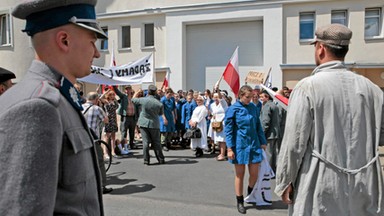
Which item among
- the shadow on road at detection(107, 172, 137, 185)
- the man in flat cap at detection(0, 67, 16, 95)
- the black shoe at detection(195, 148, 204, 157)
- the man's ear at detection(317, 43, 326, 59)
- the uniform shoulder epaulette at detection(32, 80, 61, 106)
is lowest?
the shadow on road at detection(107, 172, 137, 185)

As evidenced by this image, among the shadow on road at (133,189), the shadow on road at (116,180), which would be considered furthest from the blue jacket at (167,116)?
the shadow on road at (133,189)

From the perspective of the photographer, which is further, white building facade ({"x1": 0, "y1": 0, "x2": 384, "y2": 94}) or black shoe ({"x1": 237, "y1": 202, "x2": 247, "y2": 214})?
white building facade ({"x1": 0, "y1": 0, "x2": 384, "y2": 94})

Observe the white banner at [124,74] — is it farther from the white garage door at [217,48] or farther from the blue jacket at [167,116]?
the white garage door at [217,48]

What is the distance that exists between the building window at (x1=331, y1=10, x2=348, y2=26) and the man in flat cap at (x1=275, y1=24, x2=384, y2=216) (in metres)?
19.2

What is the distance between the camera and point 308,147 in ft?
9.02

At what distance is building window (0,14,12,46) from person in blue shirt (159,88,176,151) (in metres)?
17.6

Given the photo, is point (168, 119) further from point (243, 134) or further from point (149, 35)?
point (149, 35)

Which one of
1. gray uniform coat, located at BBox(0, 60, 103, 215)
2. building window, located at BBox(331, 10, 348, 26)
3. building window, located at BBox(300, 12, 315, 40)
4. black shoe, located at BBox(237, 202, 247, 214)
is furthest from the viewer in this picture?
building window, located at BBox(300, 12, 315, 40)

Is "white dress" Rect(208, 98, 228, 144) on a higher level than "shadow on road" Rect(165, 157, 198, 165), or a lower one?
higher

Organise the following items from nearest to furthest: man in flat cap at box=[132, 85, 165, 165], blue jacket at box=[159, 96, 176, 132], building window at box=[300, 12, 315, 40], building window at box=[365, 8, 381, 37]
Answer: man in flat cap at box=[132, 85, 165, 165] < blue jacket at box=[159, 96, 176, 132] < building window at box=[365, 8, 381, 37] < building window at box=[300, 12, 315, 40]

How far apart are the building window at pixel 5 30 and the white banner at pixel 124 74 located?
1748 cm

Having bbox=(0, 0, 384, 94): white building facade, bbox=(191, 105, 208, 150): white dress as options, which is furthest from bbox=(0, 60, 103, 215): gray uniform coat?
bbox=(0, 0, 384, 94): white building facade

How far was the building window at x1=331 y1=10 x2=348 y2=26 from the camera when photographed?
20.1 metres

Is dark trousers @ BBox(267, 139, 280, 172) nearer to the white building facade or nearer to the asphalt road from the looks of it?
the asphalt road
